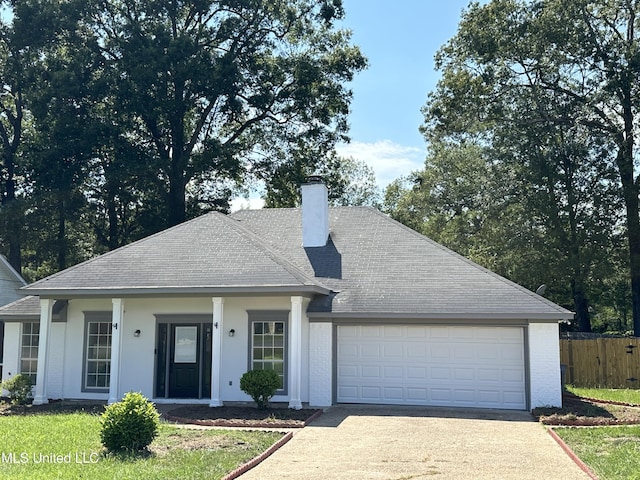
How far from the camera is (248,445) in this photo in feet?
30.6

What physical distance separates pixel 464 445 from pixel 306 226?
910 centimetres

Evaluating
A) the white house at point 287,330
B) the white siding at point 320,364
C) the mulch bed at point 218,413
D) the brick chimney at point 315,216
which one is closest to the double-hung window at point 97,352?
the white house at point 287,330

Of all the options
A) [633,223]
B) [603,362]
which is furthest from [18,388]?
[633,223]

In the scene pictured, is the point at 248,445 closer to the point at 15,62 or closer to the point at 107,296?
the point at 107,296

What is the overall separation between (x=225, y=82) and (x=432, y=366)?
A: 19752mm

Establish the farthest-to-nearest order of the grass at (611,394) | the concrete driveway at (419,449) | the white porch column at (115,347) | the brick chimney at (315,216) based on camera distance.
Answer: the brick chimney at (315,216), the grass at (611,394), the white porch column at (115,347), the concrete driveway at (419,449)

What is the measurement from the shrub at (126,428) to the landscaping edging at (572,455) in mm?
5933

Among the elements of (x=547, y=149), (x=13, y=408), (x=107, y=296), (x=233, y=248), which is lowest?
(x=13, y=408)

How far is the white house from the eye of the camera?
1340 cm

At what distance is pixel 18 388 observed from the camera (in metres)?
13.9

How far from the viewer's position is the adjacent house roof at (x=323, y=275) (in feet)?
44.0

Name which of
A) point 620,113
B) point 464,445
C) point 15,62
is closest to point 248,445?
point 464,445

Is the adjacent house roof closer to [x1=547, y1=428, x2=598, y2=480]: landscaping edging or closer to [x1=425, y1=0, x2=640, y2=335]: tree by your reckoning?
[x1=547, y1=428, x2=598, y2=480]: landscaping edging

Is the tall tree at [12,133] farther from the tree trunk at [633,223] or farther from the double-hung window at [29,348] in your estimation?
the tree trunk at [633,223]
